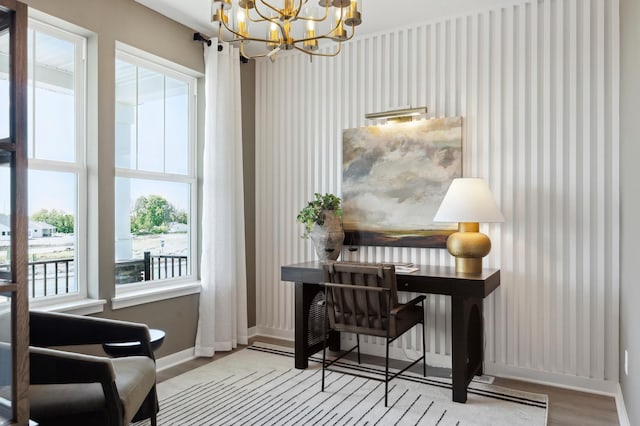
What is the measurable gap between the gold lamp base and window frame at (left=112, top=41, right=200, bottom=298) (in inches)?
83.1

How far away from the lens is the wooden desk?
2.85 metres

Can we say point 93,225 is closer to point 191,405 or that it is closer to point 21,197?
point 191,405

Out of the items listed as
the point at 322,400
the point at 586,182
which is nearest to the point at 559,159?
the point at 586,182

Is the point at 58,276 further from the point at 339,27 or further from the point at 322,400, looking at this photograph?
the point at 339,27

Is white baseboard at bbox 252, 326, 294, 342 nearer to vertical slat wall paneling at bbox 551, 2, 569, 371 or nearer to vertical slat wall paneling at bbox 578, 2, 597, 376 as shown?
vertical slat wall paneling at bbox 551, 2, 569, 371

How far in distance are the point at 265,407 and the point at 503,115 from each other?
2.60 metres

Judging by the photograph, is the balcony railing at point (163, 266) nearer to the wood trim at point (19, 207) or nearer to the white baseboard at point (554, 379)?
the wood trim at point (19, 207)

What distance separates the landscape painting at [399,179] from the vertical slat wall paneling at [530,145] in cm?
10

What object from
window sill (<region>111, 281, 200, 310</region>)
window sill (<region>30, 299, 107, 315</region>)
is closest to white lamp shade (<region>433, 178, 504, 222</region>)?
window sill (<region>111, 281, 200, 310</region>)

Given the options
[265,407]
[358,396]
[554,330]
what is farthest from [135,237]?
[554,330]

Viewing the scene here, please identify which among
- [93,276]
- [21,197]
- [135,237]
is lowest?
[93,276]

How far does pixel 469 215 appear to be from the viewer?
296 centimetres

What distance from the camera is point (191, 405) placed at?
2.78m

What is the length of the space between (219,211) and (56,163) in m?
1.29
